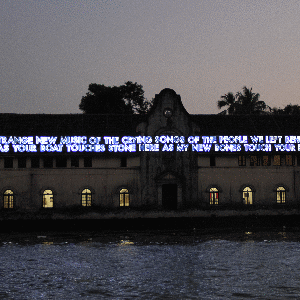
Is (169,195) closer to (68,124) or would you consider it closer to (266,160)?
(266,160)

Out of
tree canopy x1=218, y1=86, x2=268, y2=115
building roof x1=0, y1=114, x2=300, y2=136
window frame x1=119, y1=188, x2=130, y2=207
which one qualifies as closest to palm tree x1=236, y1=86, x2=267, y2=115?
tree canopy x1=218, y1=86, x2=268, y2=115

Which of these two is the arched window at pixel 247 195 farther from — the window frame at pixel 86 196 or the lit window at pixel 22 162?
the lit window at pixel 22 162

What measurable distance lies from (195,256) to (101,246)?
755cm

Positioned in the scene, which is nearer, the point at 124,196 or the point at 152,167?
the point at 152,167

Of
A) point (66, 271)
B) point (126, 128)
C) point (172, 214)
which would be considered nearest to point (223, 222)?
point (172, 214)

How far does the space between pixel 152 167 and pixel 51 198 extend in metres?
10.1

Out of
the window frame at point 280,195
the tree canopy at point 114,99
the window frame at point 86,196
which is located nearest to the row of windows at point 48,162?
the window frame at point 86,196

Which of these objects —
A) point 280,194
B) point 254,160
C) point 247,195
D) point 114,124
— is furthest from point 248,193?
point 114,124

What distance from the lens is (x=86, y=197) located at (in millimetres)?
49188

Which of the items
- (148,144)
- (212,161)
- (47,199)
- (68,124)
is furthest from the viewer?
(68,124)

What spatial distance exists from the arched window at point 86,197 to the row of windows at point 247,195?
11.5 m

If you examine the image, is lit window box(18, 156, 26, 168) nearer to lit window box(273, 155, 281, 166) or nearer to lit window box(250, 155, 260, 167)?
lit window box(250, 155, 260, 167)

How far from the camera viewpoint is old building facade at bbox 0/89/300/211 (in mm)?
48688

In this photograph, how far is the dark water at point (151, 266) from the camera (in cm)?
2238
